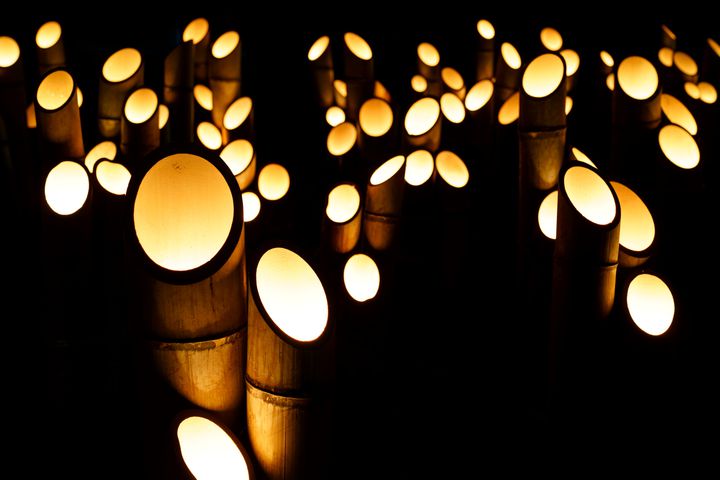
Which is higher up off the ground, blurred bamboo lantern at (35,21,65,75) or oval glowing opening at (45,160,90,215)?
blurred bamboo lantern at (35,21,65,75)

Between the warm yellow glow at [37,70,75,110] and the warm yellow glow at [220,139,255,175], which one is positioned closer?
the warm yellow glow at [37,70,75,110]

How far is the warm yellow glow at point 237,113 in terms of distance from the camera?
3.63 meters

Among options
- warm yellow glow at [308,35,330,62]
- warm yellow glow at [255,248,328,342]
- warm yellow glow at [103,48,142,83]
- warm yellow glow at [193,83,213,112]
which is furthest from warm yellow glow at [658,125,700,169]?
warm yellow glow at [193,83,213,112]

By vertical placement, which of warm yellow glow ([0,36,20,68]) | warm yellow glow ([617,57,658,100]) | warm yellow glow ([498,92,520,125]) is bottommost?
warm yellow glow ([498,92,520,125])

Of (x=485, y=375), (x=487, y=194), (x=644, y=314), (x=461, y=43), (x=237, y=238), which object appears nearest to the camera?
(x=237, y=238)

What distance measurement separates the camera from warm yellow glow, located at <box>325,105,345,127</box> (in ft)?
13.7

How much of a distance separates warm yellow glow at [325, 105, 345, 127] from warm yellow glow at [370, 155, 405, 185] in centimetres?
162

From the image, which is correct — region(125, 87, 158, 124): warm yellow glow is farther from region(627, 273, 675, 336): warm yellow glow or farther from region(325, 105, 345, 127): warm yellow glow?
region(627, 273, 675, 336): warm yellow glow

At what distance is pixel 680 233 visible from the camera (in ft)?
9.34

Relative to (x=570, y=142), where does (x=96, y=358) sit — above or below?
below

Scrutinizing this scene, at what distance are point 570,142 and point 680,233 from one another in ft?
4.72

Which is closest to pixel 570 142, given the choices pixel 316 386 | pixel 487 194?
pixel 487 194

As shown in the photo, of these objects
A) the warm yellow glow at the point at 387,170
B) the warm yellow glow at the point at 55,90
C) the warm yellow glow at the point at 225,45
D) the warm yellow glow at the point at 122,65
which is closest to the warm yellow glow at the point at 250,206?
the warm yellow glow at the point at 387,170

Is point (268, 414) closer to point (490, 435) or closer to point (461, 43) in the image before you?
point (490, 435)
